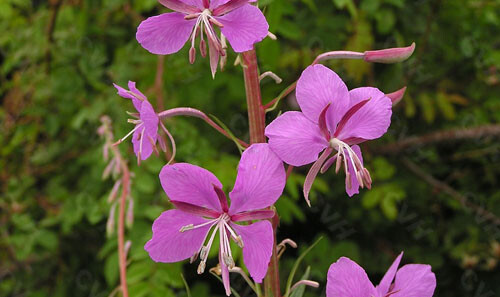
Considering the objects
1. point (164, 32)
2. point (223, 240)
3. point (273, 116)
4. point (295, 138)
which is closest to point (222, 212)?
point (223, 240)

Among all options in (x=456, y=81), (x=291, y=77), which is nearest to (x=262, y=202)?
(x=291, y=77)

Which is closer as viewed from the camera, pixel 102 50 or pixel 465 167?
pixel 102 50

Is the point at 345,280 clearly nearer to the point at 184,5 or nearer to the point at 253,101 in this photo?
the point at 253,101

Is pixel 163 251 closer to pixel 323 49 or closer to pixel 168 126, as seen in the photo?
pixel 168 126

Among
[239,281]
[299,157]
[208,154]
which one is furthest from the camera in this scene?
[239,281]

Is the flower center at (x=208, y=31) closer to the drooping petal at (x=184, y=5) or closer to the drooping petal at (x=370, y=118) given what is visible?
the drooping petal at (x=184, y=5)

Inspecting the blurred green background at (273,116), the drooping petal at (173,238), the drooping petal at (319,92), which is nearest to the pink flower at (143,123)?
the drooping petal at (173,238)

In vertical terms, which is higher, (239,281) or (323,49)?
(323,49)
